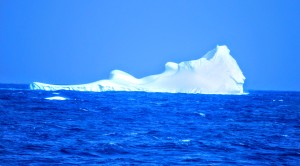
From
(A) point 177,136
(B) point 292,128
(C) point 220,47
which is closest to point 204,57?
(C) point 220,47

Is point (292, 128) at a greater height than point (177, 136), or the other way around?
point (292, 128)

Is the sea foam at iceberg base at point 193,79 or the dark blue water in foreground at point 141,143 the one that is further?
the sea foam at iceberg base at point 193,79

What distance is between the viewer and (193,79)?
7569 centimetres

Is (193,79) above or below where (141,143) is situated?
above

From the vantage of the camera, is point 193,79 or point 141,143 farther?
point 193,79

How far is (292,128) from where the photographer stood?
1016 inches

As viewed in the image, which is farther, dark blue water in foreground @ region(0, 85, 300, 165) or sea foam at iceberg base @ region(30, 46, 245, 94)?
sea foam at iceberg base @ region(30, 46, 245, 94)

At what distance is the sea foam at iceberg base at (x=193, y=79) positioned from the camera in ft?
237

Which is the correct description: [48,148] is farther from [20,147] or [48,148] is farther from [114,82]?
[114,82]

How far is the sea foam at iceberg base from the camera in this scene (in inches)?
2840

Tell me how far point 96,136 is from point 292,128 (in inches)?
445

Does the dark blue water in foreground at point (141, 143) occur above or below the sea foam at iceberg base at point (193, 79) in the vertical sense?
below

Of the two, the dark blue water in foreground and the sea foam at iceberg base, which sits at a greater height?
the sea foam at iceberg base

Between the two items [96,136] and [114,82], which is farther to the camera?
[114,82]
